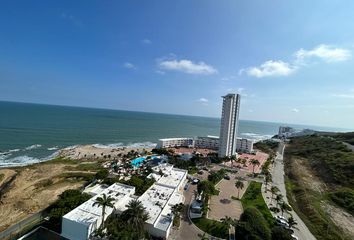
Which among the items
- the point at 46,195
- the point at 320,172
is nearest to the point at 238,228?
the point at 46,195

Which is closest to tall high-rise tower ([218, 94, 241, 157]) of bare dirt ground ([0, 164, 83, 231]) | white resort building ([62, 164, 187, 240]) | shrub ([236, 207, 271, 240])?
white resort building ([62, 164, 187, 240])

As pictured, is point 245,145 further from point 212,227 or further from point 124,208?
point 124,208

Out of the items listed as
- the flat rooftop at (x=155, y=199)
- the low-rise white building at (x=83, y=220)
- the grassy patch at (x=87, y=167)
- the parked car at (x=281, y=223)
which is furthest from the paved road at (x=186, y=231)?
the grassy patch at (x=87, y=167)

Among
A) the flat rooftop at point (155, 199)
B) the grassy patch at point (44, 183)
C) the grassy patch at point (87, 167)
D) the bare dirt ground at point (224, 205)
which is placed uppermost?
the flat rooftop at point (155, 199)

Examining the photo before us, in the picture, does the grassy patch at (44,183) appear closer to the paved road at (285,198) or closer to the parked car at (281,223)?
the parked car at (281,223)

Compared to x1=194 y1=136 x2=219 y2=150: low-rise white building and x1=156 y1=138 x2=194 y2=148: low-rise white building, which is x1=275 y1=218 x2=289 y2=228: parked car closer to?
x1=156 y1=138 x2=194 y2=148: low-rise white building

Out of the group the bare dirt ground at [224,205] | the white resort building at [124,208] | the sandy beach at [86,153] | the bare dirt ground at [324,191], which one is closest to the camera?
the white resort building at [124,208]
